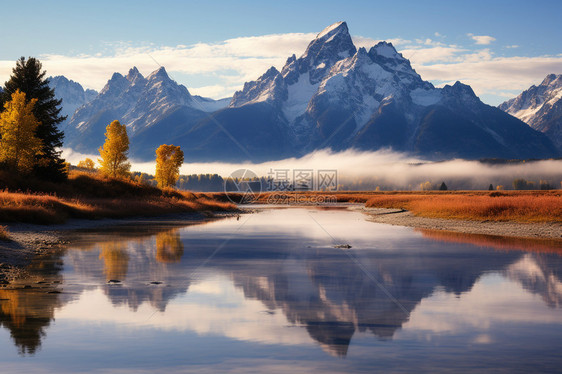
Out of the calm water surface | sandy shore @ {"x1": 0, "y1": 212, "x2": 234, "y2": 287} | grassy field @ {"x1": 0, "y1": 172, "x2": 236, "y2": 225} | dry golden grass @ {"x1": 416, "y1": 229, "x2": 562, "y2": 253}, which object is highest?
grassy field @ {"x1": 0, "y1": 172, "x2": 236, "y2": 225}

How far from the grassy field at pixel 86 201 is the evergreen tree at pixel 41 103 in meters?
2.85

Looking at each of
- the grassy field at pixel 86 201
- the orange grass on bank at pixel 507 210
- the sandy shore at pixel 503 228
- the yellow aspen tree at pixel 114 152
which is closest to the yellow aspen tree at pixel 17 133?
the grassy field at pixel 86 201

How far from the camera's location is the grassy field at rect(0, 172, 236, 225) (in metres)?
46.8

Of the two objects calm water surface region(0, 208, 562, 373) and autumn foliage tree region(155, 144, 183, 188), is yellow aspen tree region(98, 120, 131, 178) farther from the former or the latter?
calm water surface region(0, 208, 562, 373)

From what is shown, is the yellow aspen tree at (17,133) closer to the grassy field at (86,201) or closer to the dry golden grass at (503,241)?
the grassy field at (86,201)

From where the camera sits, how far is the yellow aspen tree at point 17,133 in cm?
6931

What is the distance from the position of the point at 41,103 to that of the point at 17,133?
9.96 m

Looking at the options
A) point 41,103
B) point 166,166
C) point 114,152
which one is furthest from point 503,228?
point 166,166

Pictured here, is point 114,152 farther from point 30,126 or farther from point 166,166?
point 30,126

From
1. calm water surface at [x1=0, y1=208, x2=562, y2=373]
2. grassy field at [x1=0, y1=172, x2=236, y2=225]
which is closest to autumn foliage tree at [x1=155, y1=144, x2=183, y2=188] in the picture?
grassy field at [x1=0, y1=172, x2=236, y2=225]

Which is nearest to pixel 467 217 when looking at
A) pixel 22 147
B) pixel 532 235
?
pixel 532 235

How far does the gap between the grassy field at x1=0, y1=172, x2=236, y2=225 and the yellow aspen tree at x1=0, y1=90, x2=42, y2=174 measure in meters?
3.46

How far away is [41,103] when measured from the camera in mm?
78812

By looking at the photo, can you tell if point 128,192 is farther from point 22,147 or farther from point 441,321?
point 441,321
